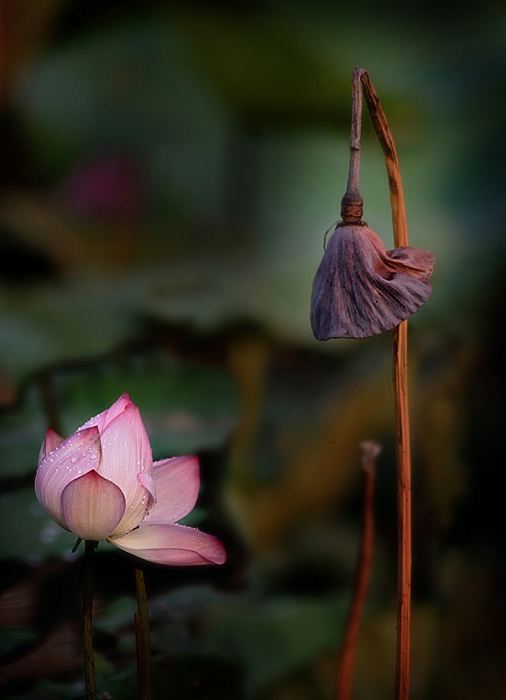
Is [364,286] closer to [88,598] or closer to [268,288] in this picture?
[88,598]

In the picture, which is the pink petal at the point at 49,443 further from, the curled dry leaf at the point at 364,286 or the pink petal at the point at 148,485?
the curled dry leaf at the point at 364,286

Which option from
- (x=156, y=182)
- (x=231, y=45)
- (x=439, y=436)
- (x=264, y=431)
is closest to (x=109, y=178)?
(x=156, y=182)

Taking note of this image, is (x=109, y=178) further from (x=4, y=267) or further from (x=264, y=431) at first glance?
(x=264, y=431)

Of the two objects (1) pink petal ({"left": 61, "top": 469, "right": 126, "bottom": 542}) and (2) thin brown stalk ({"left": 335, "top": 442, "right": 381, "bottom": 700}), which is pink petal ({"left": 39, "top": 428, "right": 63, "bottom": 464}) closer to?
(1) pink petal ({"left": 61, "top": 469, "right": 126, "bottom": 542})

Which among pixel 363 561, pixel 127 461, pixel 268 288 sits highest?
pixel 268 288

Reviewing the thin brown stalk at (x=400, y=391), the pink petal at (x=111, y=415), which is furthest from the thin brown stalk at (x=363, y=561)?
the pink petal at (x=111, y=415)

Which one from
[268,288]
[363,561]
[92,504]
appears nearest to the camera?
[92,504]

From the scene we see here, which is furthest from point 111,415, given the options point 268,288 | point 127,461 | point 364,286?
point 268,288
